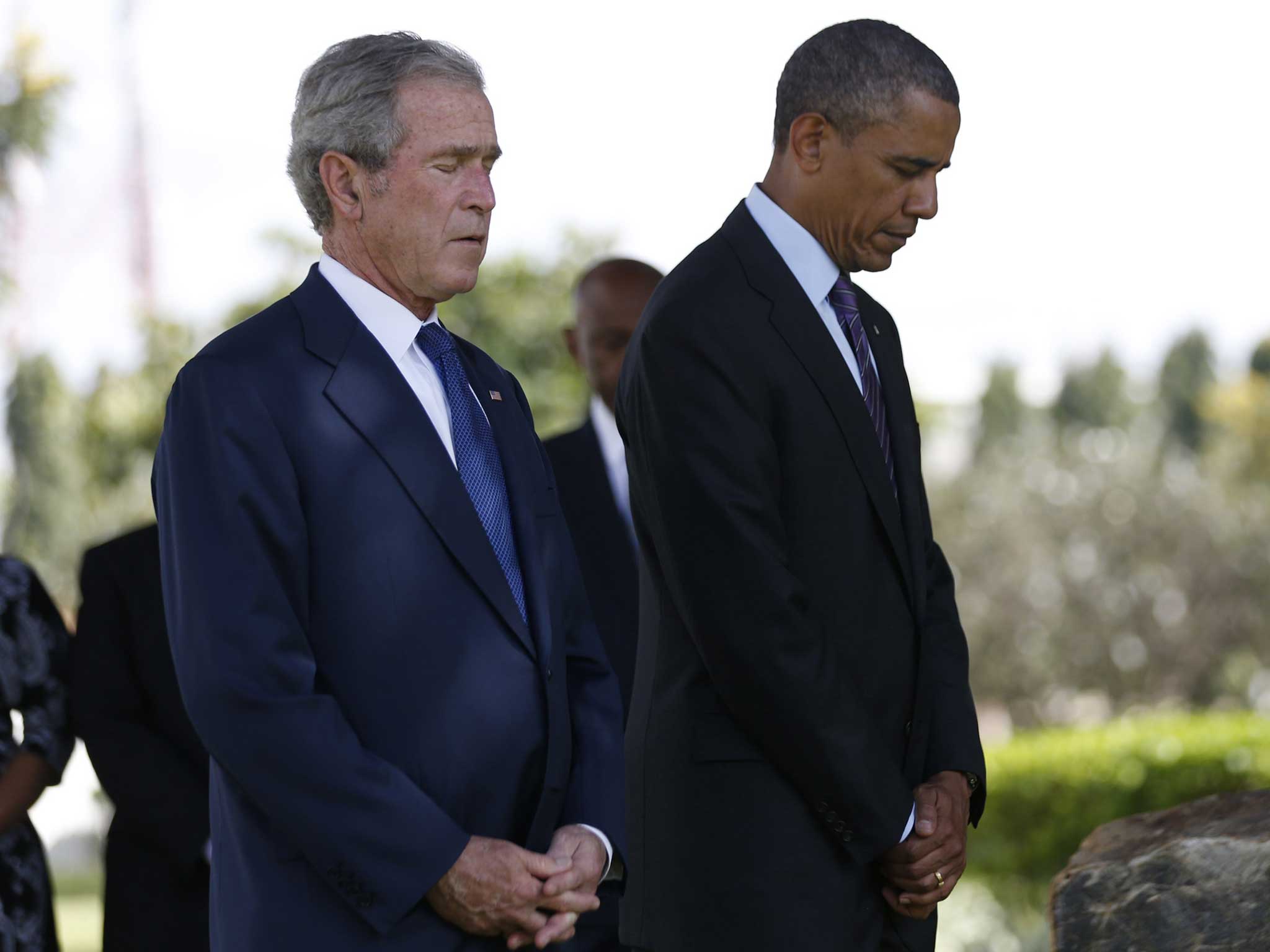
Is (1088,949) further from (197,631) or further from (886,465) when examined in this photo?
(197,631)

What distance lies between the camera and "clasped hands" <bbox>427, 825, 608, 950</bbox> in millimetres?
2238

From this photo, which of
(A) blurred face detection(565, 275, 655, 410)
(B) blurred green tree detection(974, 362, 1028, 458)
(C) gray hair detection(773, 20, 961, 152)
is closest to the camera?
(C) gray hair detection(773, 20, 961, 152)

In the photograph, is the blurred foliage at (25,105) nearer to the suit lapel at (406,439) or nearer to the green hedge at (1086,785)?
the green hedge at (1086,785)

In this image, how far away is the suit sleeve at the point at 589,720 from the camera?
2566mm

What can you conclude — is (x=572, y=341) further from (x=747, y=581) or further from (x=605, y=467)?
(x=747, y=581)

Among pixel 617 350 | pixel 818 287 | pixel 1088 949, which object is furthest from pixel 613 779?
pixel 617 350

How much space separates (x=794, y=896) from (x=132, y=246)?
102 ft

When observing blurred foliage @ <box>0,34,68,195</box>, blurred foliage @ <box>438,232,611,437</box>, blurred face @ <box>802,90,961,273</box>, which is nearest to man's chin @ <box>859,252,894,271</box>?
blurred face @ <box>802,90,961,273</box>

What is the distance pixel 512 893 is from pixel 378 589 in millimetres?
471

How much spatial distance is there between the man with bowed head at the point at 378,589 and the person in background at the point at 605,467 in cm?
175

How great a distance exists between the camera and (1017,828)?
9.74 metres

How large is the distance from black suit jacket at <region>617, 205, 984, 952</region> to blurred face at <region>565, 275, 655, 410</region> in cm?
176

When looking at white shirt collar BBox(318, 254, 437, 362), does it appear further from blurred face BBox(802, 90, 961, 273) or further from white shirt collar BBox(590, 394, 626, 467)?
white shirt collar BBox(590, 394, 626, 467)

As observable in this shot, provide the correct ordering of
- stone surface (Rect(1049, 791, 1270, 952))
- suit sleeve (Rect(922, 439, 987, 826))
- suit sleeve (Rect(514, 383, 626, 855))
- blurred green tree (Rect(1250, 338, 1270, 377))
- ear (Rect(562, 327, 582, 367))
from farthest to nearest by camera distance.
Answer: blurred green tree (Rect(1250, 338, 1270, 377))
ear (Rect(562, 327, 582, 367))
stone surface (Rect(1049, 791, 1270, 952))
suit sleeve (Rect(922, 439, 987, 826))
suit sleeve (Rect(514, 383, 626, 855))
